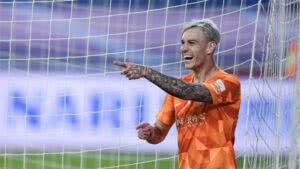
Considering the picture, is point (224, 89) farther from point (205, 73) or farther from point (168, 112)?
point (168, 112)

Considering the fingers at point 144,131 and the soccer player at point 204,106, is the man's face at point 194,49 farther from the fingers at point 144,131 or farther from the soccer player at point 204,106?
the fingers at point 144,131

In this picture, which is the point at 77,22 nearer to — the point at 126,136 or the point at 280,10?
the point at 126,136

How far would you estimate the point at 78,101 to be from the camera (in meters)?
6.98

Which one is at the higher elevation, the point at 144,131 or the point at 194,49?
the point at 194,49

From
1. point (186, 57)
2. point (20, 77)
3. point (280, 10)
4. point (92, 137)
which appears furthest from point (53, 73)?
point (186, 57)

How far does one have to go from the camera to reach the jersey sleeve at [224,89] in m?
2.05

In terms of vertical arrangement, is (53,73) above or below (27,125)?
above

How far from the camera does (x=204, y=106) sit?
2.12 metres

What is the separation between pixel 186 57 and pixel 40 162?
20.8ft

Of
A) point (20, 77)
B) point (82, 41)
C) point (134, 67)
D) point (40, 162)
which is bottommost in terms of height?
point (40, 162)

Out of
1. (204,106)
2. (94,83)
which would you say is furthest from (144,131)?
(94,83)

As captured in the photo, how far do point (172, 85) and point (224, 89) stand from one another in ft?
0.84

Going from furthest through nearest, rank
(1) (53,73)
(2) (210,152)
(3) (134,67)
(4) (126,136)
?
1. (1) (53,73)
2. (4) (126,136)
3. (2) (210,152)
4. (3) (134,67)

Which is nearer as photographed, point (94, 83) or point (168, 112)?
point (168, 112)
